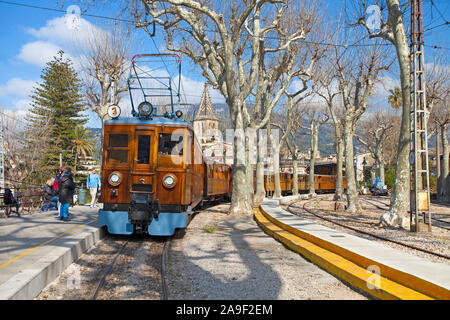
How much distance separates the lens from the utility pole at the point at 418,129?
34.7 ft

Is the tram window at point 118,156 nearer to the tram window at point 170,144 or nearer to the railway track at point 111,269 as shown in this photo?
the tram window at point 170,144

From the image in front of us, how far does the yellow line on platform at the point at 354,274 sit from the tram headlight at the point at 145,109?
15.3 feet

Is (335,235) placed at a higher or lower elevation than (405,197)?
lower

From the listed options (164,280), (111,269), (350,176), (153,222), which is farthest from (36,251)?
(350,176)

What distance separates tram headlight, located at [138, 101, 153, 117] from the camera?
9595 mm

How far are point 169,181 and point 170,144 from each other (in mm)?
958

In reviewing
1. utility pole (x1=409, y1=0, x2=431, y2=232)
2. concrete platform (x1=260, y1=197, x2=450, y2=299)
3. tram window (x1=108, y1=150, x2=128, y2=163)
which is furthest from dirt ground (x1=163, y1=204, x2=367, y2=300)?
utility pole (x1=409, y1=0, x2=431, y2=232)

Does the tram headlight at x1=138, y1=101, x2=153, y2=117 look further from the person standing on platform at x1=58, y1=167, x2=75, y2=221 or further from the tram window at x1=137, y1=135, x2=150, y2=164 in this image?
the person standing on platform at x1=58, y1=167, x2=75, y2=221

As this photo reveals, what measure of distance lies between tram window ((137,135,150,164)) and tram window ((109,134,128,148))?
358mm

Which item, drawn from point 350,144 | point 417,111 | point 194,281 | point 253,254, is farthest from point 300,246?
point 350,144

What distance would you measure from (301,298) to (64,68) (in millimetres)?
51605

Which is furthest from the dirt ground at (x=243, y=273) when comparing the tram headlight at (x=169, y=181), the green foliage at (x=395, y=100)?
the green foliage at (x=395, y=100)
